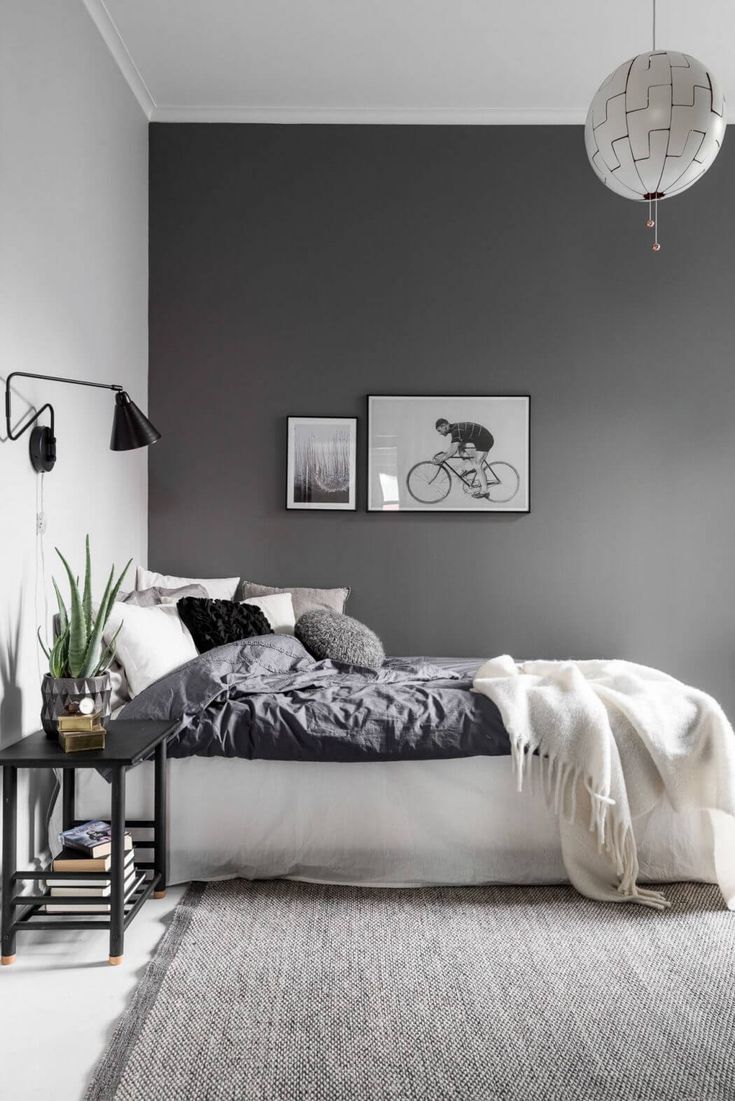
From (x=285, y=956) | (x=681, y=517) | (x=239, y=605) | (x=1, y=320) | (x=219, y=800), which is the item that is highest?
(x=1, y=320)

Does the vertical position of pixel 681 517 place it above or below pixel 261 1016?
above

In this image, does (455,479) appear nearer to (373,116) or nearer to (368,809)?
(373,116)

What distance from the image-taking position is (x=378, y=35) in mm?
3631

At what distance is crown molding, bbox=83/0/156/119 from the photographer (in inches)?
133

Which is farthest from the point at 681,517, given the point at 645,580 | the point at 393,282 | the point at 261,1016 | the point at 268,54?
the point at 261,1016

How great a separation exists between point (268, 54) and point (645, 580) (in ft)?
9.98

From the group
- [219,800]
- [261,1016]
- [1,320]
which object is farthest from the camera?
[219,800]

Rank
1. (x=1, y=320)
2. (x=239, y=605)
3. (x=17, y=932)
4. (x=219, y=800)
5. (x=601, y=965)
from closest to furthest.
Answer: (x=601, y=965) → (x=17, y=932) → (x=1, y=320) → (x=219, y=800) → (x=239, y=605)

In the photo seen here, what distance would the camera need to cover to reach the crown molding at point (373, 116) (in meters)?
4.26

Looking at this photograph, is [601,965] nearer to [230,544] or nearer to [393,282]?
[230,544]

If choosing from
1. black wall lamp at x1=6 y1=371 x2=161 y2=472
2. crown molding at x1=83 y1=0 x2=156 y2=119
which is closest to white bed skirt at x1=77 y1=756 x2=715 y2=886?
black wall lamp at x1=6 y1=371 x2=161 y2=472

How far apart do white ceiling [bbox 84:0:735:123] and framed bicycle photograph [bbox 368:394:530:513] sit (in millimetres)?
1443

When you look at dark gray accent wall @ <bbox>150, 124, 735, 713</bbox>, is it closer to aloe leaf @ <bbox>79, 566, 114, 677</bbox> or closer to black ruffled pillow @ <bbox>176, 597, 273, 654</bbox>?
black ruffled pillow @ <bbox>176, 597, 273, 654</bbox>

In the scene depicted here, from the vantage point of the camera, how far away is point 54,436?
2820mm
